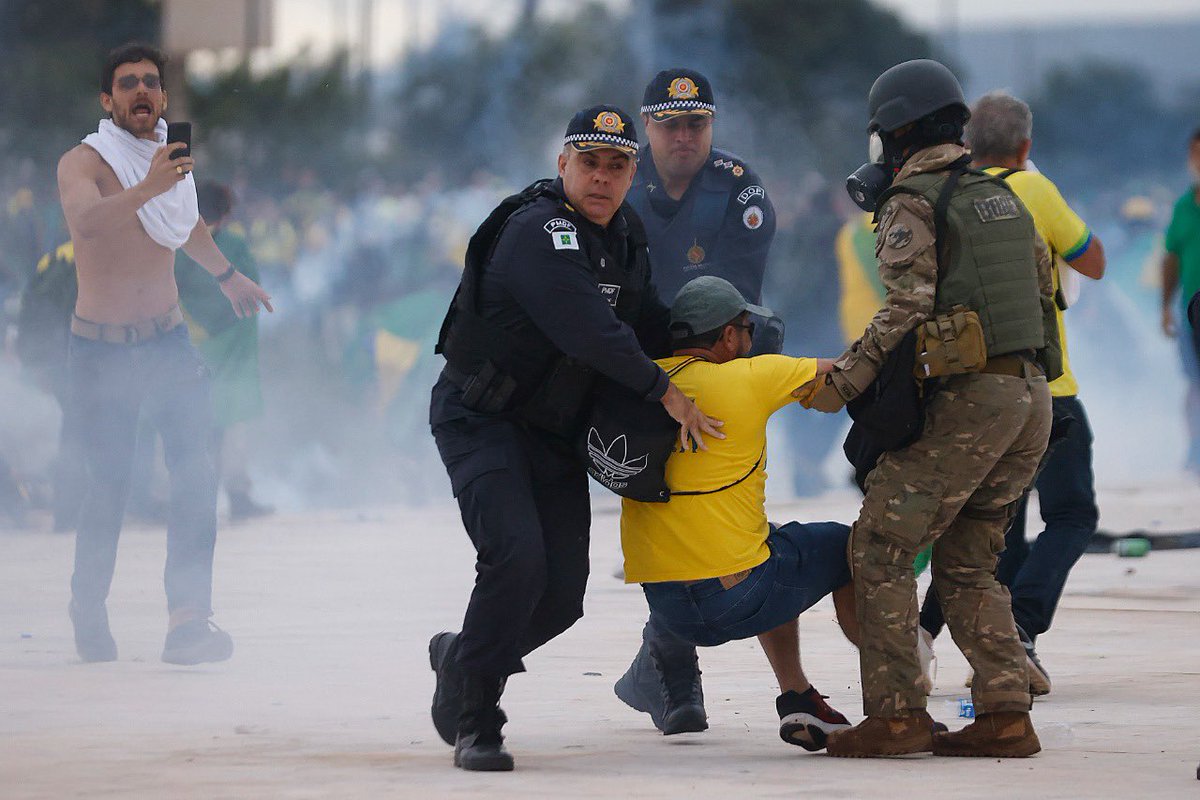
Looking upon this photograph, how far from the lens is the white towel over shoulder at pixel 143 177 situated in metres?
6.84

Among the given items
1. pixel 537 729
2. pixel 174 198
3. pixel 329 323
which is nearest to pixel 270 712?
pixel 537 729

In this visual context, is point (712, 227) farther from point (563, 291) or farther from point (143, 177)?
point (143, 177)

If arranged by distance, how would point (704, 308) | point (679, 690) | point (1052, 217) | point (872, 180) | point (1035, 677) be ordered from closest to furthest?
1. point (704, 308)
2. point (872, 180)
3. point (679, 690)
4. point (1052, 217)
5. point (1035, 677)

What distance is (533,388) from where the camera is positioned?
5031 millimetres

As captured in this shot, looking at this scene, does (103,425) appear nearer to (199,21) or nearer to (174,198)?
(174,198)

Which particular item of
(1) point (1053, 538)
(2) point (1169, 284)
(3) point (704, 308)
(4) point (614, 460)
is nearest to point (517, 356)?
(4) point (614, 460)

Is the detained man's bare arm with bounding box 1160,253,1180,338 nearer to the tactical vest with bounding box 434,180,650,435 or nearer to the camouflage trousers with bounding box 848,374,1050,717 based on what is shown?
the camouflage trousers with bounding box 848,374,1050,717

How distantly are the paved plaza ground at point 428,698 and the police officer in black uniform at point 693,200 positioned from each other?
4.22 ft

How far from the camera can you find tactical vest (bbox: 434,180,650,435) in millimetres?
4984

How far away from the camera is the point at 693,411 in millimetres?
4891

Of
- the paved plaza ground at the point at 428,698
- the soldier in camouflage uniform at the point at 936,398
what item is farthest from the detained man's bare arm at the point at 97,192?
the soldier in camouflage uniform at the point at 936,398

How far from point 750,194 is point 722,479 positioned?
1529mm

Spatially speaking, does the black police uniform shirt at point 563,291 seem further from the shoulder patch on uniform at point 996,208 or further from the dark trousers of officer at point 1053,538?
the dark trousers of officer at point 1053,538

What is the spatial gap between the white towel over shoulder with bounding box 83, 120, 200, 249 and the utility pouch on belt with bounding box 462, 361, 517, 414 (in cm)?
230
